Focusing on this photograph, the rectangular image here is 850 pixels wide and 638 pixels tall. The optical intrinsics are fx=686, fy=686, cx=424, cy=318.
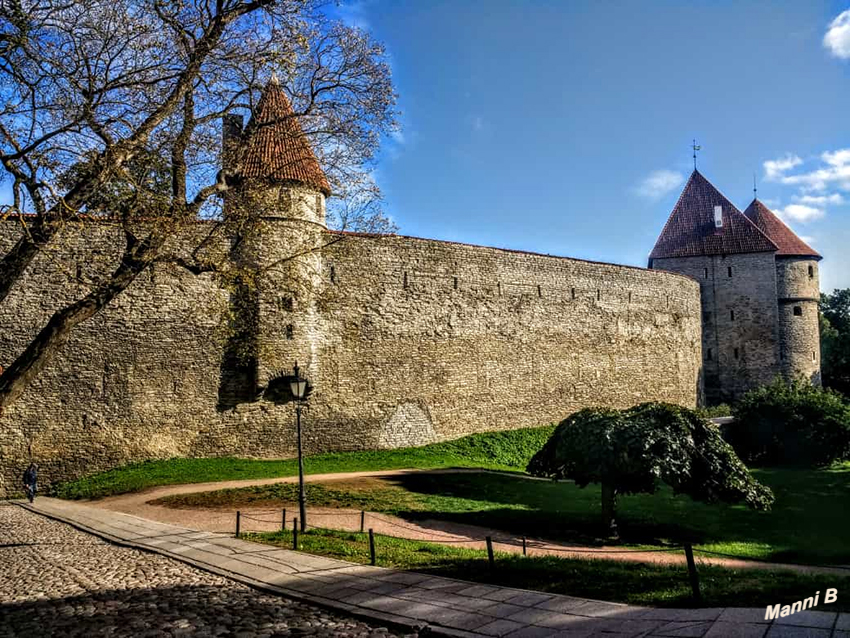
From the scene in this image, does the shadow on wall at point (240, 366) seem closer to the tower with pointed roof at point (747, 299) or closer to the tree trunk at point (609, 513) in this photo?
the tree trunk at point (609, 513)

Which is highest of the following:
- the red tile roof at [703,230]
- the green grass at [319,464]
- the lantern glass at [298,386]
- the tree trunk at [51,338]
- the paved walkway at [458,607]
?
the red tile roof at [703,230]

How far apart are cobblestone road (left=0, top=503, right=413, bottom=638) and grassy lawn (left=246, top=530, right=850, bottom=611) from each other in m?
1.78

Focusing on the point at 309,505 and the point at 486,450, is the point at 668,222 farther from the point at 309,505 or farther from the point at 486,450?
the point at 309,505

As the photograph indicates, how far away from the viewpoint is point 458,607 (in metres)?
6.20

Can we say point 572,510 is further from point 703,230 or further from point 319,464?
point 703,230

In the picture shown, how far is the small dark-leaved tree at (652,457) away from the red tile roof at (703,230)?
25.4 meters

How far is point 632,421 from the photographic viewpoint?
12.9 m

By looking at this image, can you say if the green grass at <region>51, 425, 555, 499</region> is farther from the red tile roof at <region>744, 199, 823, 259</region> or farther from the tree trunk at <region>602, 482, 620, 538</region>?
the red tile roof at <region>744, 199, 823, 259</region>

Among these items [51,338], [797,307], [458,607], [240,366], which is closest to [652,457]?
[458,607]

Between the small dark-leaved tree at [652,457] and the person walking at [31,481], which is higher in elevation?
the small dark-leaved tree at [652,457]

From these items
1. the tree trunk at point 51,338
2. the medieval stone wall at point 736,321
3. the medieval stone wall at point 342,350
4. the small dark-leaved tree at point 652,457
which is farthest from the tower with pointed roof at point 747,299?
the tree trunk at point 51,338

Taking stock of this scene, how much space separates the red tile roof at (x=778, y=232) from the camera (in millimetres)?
36656

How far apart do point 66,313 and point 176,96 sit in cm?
305

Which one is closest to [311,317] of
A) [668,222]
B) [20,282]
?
[20,282]
